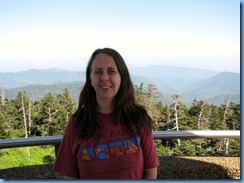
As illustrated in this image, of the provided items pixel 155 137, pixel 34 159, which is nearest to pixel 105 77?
pixel 155 137

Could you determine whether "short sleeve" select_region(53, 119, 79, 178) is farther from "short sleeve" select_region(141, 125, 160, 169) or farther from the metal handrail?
the metal handrail

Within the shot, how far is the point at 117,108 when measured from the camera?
3.18 ft

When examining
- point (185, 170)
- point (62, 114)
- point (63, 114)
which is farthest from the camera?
point (62, 114)

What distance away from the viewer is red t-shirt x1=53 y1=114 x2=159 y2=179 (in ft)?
2.91

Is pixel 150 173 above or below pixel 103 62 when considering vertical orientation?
below

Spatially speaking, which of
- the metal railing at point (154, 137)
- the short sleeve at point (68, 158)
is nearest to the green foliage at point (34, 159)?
the metal railing at point (154, 137)

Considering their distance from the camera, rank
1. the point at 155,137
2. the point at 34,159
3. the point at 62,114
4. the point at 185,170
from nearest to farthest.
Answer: the point at 155,137 < the point at 185,170 < the point at 34,159 < the point at 62,114

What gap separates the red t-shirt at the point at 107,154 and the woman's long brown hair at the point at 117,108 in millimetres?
22

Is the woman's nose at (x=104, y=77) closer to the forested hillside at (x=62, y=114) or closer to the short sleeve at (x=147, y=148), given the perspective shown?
the short sleeve at (x=147, y=148)

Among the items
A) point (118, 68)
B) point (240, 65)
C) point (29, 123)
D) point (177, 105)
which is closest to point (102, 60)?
point (118, 68)

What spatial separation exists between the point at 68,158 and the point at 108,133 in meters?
0.17

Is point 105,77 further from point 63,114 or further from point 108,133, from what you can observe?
point 63,114

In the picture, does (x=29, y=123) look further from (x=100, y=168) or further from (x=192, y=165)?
(x=100, y=168)

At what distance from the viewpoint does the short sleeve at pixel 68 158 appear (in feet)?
3.09
